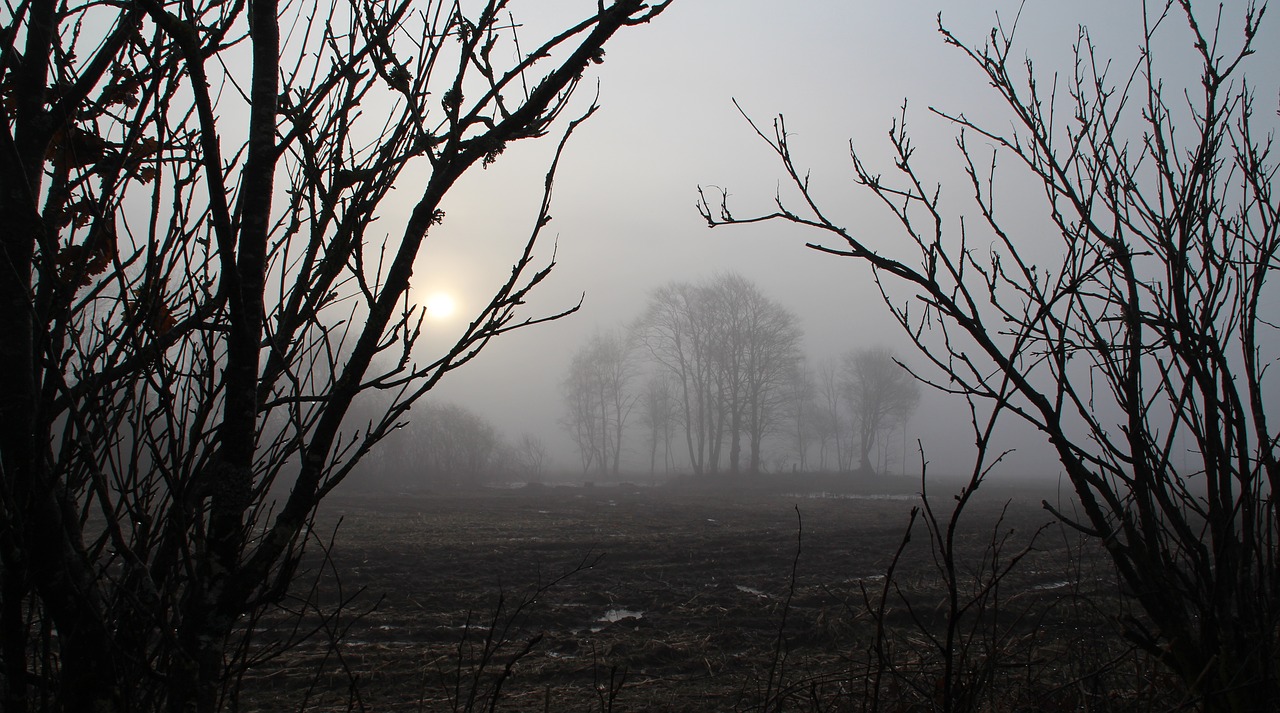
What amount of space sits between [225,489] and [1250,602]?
9.72 ft

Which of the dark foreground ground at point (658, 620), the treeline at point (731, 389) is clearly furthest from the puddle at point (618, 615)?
the treeline at point (731, 389)

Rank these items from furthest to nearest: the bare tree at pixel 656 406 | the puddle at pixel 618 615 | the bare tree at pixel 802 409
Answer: the bare tree at pixel 656 406
the bare tree at pixel 802 409
the puddle at pixel 618 615

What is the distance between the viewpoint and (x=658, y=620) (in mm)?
7676

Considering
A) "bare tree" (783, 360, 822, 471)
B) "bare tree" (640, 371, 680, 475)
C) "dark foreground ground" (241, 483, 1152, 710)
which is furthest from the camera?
"bare tree" (640, 371, 680, 475)

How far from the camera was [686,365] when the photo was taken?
41.2 m

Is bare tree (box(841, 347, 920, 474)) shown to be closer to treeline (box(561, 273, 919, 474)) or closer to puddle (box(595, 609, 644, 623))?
treeline (box(561, 273, 919, 474))

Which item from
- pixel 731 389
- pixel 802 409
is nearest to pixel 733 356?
pixel 731 389

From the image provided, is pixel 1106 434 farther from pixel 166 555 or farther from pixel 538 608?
pixel 538 608

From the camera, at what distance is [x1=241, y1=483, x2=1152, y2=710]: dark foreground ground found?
3635 mm

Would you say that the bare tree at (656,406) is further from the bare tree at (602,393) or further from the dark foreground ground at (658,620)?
the dark foreground ground at (658,620)

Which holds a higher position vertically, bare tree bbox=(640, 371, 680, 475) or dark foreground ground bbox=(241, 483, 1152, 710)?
bare tree bbox=(640, 371, 680, 475)

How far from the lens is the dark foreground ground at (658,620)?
3.63 metres

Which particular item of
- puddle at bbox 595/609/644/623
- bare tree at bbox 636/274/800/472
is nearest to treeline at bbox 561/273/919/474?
bare tree at bbox 636/274/800/472

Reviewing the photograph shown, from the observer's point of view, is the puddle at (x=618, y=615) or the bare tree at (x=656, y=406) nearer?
the puddle at (x=618, y=615)
